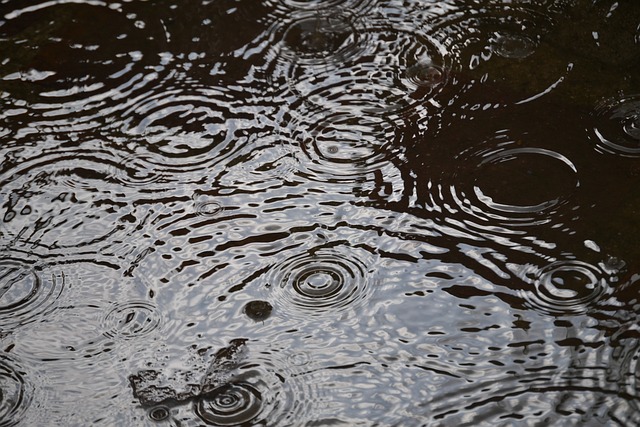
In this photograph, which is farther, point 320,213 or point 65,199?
point 65,199

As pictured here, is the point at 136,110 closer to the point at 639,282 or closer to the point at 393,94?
the point at 393,94

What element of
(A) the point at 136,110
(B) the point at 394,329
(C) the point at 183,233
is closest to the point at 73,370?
(C) the point at 183,233

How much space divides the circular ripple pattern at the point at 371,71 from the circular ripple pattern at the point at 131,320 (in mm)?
879

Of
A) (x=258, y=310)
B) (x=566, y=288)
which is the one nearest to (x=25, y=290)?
(x=258, y=310)

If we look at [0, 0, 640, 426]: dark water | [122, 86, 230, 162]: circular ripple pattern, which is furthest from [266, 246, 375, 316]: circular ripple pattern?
[122, 86, 230, 162]: circular ripple pattern

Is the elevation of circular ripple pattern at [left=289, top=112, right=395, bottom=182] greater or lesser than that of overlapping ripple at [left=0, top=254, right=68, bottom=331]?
greater

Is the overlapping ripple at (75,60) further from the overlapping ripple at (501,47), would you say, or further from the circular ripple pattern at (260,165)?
the overlapping ripple at (501,47)

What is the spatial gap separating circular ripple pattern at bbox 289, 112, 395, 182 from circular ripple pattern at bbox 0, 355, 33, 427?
0.94 m

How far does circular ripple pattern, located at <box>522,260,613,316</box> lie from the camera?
191 cm

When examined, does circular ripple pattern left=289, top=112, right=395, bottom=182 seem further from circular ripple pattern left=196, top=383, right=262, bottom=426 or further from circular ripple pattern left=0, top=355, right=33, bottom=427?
circular ripple pattern left=0, top=355, right=33, bottom=427

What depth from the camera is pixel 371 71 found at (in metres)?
2.56

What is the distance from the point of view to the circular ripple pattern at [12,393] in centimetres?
181

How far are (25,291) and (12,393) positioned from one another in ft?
1.03

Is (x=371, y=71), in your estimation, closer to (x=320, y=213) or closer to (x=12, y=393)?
(x=320, y=213)
